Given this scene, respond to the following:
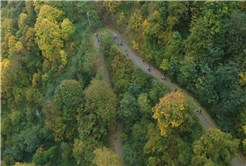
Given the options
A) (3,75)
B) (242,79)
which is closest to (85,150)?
(242,79)

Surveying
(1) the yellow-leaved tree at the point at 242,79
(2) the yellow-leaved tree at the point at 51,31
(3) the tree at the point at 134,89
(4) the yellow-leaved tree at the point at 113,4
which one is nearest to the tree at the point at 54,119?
(3) the tree at the point at 134,89

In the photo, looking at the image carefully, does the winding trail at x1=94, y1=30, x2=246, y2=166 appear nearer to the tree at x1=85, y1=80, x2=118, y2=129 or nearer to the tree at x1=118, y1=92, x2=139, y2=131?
the tree at x1=118, y1=92, x2=139, y2=131

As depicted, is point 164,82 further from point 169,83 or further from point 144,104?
point 144,104

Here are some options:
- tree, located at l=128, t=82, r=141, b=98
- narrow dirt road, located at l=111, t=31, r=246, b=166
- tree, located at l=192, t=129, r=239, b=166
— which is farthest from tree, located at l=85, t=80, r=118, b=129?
tree, located at l=192, t=129, r=239, b=166

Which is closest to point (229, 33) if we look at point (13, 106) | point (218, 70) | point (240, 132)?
point (218, 70)

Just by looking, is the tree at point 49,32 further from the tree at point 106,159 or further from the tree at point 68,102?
the tree at point 106,159

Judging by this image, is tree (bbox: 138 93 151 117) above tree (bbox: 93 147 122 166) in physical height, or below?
above
